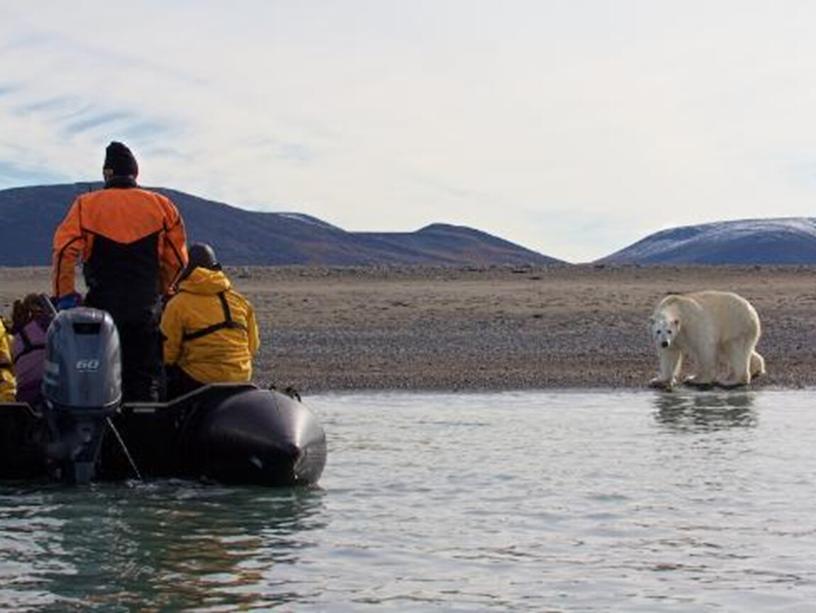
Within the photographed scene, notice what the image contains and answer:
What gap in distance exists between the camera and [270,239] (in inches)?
4370

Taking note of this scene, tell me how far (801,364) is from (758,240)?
108 metres

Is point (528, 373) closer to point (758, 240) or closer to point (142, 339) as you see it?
point (142, 339)

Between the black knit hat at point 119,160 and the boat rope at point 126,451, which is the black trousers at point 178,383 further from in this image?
the black knit hat at point 119,160

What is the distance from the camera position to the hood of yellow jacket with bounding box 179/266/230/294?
11.0 meters

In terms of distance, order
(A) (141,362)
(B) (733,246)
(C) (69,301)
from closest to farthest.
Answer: (C) (69,301) → (A) (141,362) → (B) (733,246)

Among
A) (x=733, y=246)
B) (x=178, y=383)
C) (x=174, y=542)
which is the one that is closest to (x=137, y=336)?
(x=178, y=383)

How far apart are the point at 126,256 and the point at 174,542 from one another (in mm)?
2762

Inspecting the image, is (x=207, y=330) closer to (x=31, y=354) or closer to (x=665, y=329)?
(x=31, y=354)

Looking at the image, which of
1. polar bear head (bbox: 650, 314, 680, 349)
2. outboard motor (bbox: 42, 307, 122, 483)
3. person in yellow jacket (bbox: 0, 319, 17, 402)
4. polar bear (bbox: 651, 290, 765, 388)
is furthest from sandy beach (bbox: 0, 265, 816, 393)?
outboard motor (bbox: 42, 307, 122, 483)

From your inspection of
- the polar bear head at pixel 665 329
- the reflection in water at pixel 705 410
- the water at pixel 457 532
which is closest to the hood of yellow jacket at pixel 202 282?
the water at pixel 457 532

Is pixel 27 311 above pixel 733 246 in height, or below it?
below

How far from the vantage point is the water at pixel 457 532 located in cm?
756

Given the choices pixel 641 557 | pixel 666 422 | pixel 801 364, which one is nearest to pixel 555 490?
pixel 641 557

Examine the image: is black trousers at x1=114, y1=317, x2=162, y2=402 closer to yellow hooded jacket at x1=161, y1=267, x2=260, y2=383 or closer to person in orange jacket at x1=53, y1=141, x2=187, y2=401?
person in orange jacket at x1=53, y1=141, x2=187, y2=401
